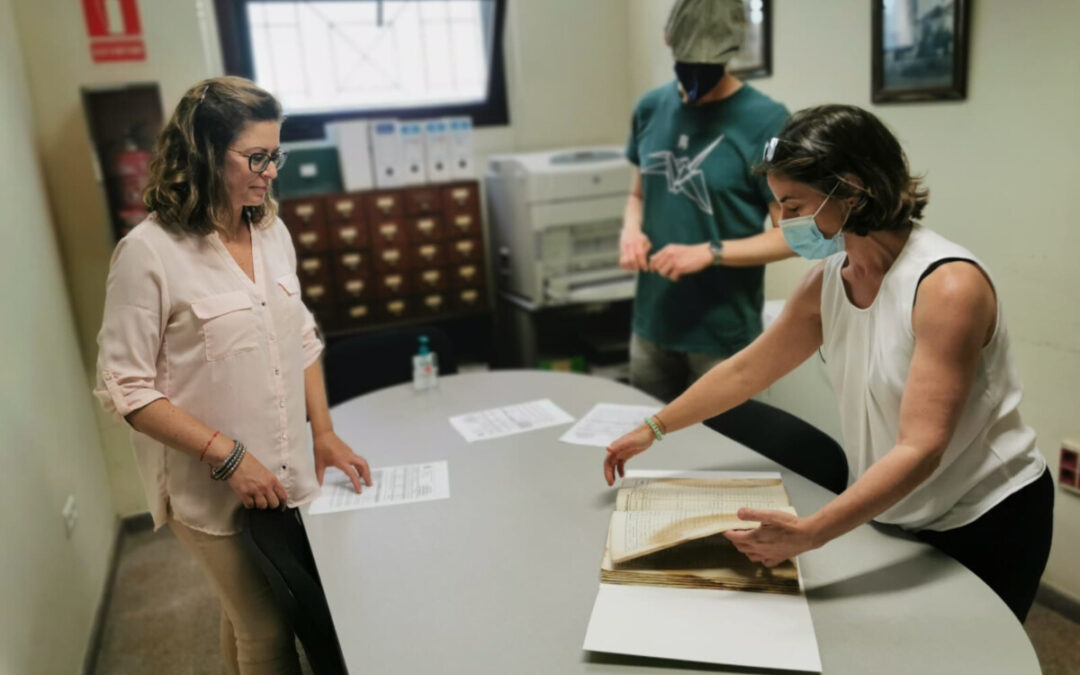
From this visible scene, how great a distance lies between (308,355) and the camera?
5.51ft

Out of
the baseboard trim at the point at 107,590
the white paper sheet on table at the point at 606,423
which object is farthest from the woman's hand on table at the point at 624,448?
the baseboard trim at the point at 107,590

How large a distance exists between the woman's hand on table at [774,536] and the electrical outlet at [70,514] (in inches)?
77.7

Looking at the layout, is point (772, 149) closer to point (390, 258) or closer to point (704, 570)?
point (704, 570)

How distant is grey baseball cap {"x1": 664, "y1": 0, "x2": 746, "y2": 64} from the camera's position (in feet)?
6.59

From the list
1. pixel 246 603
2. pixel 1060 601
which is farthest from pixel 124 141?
pixel 1060 601

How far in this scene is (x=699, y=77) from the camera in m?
2.05

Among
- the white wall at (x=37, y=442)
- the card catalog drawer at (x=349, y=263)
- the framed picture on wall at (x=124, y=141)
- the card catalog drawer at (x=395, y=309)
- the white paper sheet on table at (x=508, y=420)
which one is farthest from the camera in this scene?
the card catalog drawer at (x=395, y=309)

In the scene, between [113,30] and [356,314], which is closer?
[113,30]

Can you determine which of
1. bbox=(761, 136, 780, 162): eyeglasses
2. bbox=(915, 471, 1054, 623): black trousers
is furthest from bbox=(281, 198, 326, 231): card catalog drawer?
bbox=(915, 471, 1054, 623): black trousers

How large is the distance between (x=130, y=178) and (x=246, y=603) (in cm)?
190

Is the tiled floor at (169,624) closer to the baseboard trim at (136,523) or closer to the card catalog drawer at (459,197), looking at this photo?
the baseboard trim at (136,523)

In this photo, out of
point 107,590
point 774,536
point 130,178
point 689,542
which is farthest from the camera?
point 130,178

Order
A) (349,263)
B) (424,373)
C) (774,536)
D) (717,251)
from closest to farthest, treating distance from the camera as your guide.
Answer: (774,536), (717,251), (424,373), (349,263)

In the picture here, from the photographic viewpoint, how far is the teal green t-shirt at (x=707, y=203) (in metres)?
2.05
